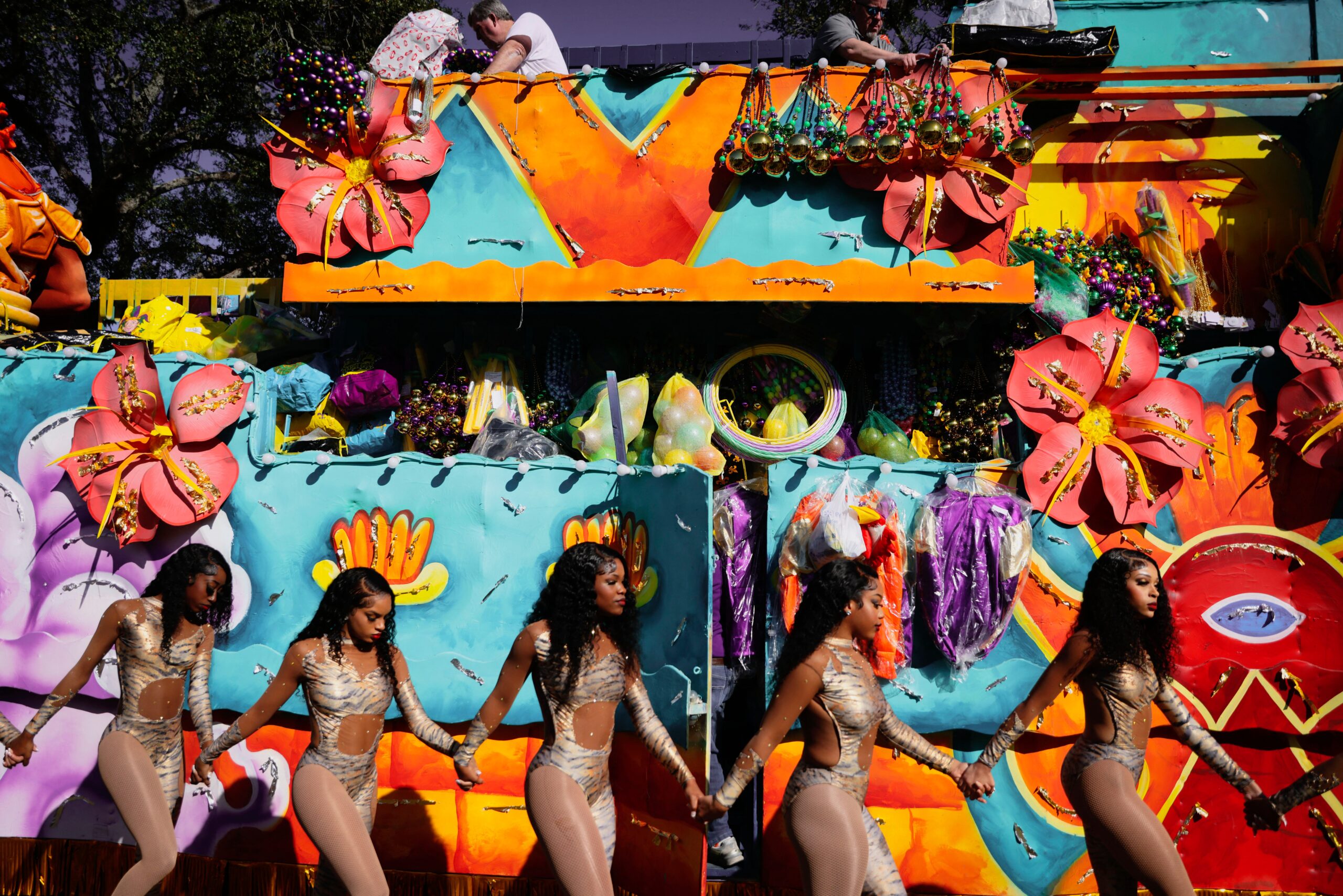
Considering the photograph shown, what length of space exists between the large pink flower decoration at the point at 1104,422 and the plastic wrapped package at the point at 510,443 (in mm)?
2665

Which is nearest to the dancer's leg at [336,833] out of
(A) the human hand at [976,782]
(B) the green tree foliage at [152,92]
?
(A) the human hand at [976,782]

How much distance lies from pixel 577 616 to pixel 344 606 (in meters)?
0.96

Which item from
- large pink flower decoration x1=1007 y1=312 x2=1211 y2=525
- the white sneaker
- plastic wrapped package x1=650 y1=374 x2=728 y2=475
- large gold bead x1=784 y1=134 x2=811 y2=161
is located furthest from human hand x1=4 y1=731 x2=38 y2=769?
large gold bead x1=784 y1=134 x2=811 y2=161

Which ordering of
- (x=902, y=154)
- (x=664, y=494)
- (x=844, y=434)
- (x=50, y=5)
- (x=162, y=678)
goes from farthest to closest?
1. (x=50, y=5)
2. (x=844, y=434)
3. (x=902, y=154)
4. (x=664, y=494)
5. (x=162, y=678)

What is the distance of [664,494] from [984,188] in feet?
9.68

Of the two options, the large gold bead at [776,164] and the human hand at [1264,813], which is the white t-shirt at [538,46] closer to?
A: the large gold bead at [776,164]

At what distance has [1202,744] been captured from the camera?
423 centimetres

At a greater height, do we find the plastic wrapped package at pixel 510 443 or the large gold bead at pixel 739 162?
the large gold bead at pixel 739 162

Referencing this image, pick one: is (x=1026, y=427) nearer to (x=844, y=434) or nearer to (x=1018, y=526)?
(x=1018, y=526)

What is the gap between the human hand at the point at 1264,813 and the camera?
421 cm

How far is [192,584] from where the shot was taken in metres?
4.77

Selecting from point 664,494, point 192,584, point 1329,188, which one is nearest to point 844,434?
point 664,494

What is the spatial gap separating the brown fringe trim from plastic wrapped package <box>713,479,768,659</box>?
1555mm

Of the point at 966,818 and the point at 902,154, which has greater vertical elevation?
the point at 902,154
